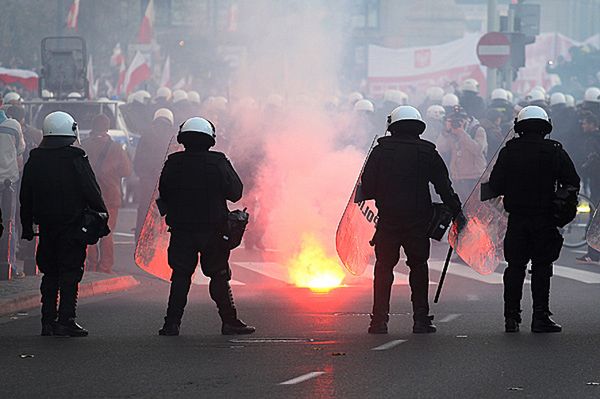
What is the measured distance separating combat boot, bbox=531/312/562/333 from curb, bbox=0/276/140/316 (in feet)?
15.3

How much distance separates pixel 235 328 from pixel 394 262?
1.28 meters

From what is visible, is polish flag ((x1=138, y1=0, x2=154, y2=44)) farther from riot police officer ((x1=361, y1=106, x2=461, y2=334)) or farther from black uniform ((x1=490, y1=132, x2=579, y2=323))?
black uniform ((x1=490, y1=132, x2=579, y2=323))

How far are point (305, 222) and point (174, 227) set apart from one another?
5.91 metres

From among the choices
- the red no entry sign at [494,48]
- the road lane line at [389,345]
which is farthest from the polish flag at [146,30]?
the road lane line at [389,345]

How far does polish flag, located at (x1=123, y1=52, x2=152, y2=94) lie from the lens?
128ft

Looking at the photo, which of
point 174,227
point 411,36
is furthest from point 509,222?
point 411,36

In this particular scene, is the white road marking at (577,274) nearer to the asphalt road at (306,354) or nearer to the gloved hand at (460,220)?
the asphalt road at (306,354)

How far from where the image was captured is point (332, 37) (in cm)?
3497

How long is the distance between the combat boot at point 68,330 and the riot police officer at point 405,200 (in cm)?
212

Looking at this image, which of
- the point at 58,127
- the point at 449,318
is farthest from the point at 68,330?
the point at 449,318

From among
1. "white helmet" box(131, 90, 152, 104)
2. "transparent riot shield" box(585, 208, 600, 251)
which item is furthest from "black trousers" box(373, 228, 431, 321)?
"white helmet" box(131, 90, 152, 104)

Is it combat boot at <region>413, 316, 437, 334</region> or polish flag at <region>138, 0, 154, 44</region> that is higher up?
polish flag at <region>138, 0, 154, 44</region>

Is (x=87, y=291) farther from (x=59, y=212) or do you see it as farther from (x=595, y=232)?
(x=595, y=232)

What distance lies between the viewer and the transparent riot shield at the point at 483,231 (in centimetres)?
1348
